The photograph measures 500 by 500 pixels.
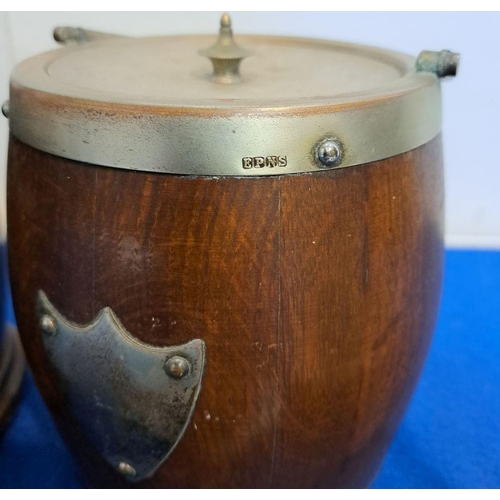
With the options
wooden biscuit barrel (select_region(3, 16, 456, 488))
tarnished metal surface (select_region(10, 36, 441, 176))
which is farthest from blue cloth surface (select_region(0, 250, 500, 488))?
tarnished metal surface (select_region(10, 36, 441, 176))

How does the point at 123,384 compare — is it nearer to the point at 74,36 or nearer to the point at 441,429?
the point at 74,36

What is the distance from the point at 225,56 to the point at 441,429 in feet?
2.57

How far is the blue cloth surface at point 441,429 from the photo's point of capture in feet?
3.49

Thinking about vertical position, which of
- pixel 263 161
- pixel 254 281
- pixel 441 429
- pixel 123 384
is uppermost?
pixel 263 161

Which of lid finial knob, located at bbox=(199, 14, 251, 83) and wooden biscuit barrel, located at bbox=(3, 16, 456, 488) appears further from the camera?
lid finial knob, located at bbox=(199, 14, 251, 83)

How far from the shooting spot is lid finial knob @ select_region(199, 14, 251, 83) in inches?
31.0

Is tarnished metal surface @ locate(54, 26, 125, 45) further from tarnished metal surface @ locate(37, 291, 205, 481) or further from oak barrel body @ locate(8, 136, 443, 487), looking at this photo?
tarnished metal surface @ locate(37, 291, 205, 481)

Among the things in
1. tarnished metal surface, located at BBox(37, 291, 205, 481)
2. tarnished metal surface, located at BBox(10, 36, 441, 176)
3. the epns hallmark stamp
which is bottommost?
tarnished metal surface, located at BBox(37, 291, 205, 481)

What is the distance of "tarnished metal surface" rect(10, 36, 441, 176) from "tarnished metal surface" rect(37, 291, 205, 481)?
7.5 inches

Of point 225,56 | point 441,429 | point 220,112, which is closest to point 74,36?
point 225,56

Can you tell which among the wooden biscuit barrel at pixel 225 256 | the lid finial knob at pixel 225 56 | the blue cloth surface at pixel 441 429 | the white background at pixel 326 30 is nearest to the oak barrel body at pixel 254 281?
the wooden biscuit barrel at pixel 225 256

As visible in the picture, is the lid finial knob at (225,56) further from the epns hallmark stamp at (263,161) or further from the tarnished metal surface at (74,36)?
the tarnished metal surface at (74,36)

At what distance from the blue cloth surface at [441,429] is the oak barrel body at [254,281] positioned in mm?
312

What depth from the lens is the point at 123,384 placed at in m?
0.74
